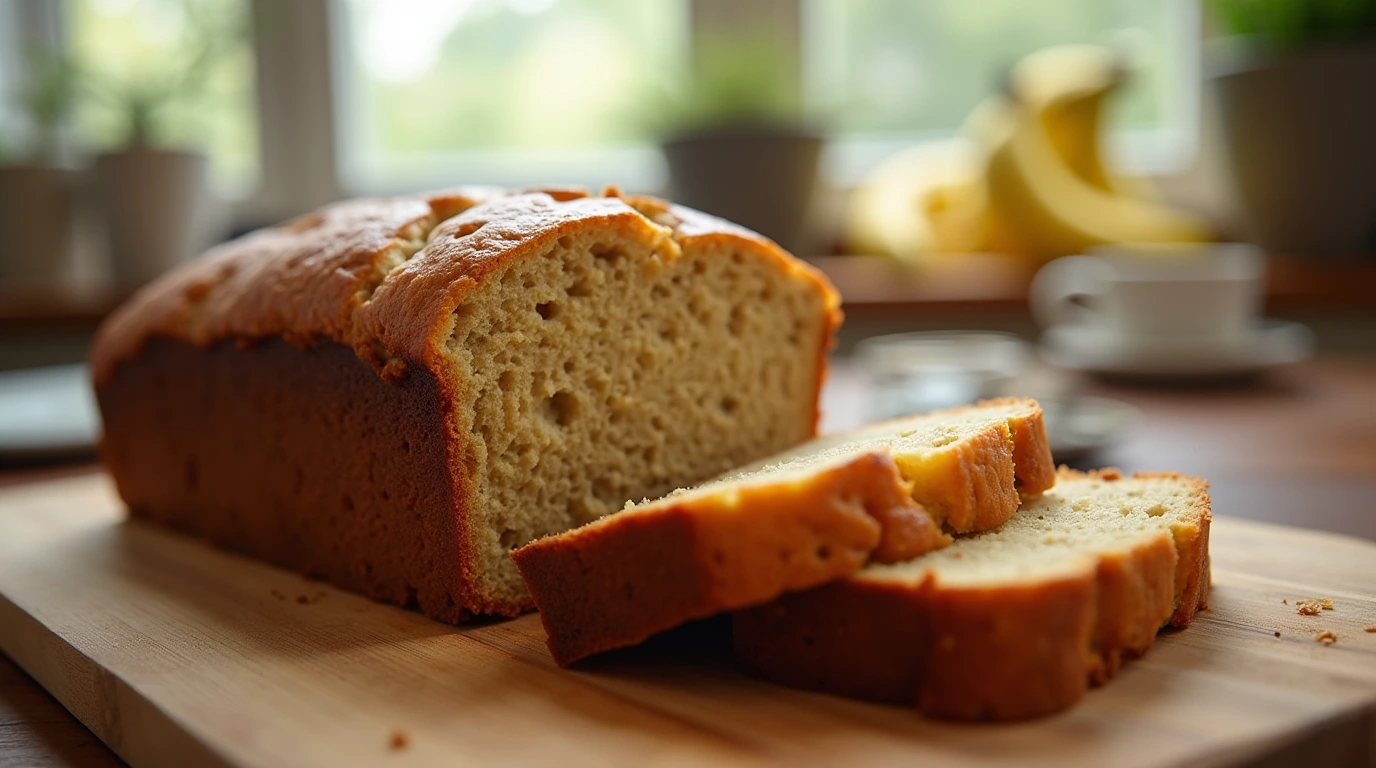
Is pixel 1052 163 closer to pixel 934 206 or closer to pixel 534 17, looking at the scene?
pixel 934 206

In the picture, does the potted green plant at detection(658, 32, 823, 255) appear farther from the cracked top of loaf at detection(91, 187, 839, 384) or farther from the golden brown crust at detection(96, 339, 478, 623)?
the golden brown crust at detection(96, 339, 478, 623)

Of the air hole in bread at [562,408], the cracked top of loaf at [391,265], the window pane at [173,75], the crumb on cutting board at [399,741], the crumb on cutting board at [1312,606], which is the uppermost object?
the window pane at [173,75]

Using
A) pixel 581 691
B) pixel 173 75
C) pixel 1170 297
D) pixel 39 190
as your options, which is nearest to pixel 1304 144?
pixel 1170 297

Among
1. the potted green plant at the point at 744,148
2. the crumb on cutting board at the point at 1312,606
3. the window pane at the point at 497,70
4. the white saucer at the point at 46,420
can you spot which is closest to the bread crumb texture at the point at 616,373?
the crumb on cutting board at the point at 1312,606

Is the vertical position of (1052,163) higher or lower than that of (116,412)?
higher

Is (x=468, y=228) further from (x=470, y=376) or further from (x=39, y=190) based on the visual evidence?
(x=39, y=190)

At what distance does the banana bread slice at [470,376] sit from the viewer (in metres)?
1.83

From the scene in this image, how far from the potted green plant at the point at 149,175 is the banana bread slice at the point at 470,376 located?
3.23 meters

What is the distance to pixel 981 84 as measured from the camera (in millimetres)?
5762

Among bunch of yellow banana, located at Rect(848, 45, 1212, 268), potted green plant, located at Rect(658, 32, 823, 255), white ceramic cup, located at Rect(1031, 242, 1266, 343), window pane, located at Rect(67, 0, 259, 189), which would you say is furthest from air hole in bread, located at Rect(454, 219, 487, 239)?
window pane, located at Rect(67, 0, 259, 189)

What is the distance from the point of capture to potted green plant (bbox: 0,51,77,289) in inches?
214

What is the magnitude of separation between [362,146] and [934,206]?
3010mm

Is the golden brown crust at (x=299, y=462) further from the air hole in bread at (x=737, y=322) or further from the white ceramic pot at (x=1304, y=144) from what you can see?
the white ceramic pot at (x=1304, y=144)

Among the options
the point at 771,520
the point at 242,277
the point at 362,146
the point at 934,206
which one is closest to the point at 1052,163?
the point at 934,206
